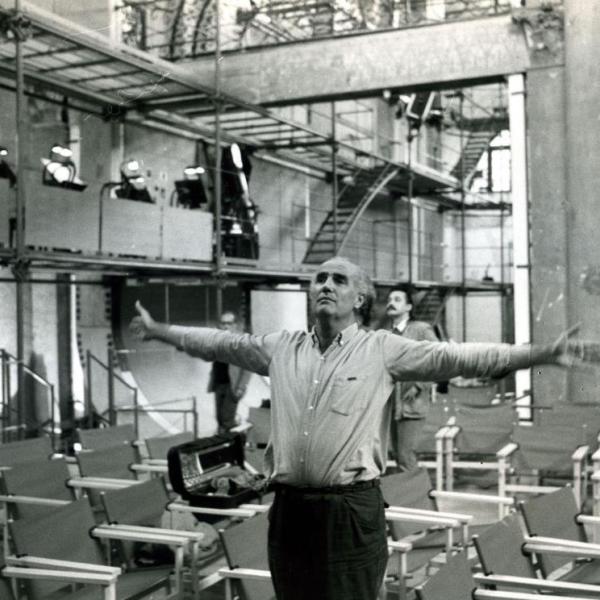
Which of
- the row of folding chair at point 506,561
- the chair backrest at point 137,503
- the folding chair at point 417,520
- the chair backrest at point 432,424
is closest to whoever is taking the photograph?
the row of folding chair at point 506,561

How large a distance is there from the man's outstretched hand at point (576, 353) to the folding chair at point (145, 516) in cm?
317

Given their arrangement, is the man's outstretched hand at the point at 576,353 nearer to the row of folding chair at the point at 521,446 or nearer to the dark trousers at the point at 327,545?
the dark trousers at the point at 327,545

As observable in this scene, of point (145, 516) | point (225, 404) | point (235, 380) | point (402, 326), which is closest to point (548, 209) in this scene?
point (235, 380)

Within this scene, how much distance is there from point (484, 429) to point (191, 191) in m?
7.32

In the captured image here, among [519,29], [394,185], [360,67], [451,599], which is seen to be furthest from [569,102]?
[394,185]

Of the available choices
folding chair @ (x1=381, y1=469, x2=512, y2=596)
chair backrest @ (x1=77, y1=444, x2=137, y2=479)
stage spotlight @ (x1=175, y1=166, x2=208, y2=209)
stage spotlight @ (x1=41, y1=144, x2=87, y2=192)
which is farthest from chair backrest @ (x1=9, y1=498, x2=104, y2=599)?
stage spotlight @ (x1=175, y1=166, x2=208, y2=209)

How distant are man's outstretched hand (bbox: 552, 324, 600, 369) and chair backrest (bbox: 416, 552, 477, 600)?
147 centimetres

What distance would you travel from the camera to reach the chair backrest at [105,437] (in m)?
8.41

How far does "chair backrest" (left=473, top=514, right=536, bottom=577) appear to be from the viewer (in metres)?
4.65

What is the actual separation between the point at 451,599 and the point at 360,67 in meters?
10.2

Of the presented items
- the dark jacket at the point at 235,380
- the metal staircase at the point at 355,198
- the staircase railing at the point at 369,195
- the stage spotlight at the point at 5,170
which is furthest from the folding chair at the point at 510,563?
the metal staircase at the point at 355,198

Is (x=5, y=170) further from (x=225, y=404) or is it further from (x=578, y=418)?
(x=578, y=418)

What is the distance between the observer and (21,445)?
26.2 feet

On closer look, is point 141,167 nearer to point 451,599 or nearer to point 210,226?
point 210,226
